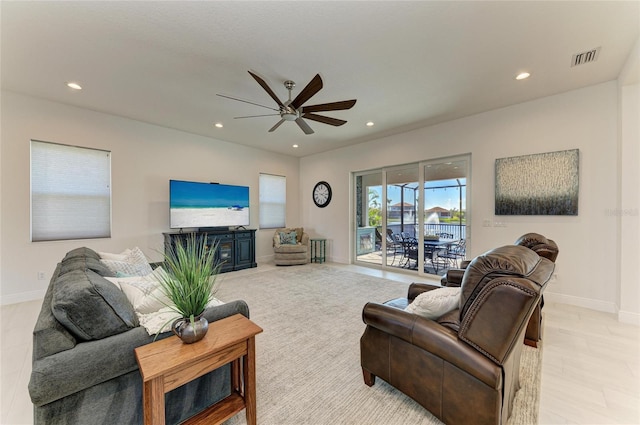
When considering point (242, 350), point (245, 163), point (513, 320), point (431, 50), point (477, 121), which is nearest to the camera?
point (513, 320)

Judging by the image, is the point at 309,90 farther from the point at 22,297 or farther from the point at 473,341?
the point at 22,297

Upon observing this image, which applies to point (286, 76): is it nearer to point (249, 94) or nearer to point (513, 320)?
point (249, 94)

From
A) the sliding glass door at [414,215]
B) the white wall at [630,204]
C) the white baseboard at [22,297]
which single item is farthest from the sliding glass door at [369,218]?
the white baseboard at [22,297]

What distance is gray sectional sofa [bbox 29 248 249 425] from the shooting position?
105 cm

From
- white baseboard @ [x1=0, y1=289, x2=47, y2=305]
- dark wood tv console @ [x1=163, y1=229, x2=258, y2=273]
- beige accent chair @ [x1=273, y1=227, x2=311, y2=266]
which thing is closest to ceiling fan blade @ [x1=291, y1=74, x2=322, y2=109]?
dark wood tv console @ [x1=163, y1=229, x2=258, y2=273]

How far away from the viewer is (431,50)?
99.6 inches

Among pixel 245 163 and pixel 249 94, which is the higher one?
pixel 249 94

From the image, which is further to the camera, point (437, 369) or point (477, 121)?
point (477, 121)

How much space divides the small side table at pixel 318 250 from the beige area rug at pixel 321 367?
96.3 inches

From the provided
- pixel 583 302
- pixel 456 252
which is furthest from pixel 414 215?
pixel 583 302

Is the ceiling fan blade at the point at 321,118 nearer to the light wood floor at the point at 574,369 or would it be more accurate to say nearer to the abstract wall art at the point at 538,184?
the abstract wall art at the point at 538,184

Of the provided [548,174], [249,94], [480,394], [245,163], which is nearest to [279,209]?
[245,163]

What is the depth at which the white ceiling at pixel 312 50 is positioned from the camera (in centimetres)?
204

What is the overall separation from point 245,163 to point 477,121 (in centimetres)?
496
